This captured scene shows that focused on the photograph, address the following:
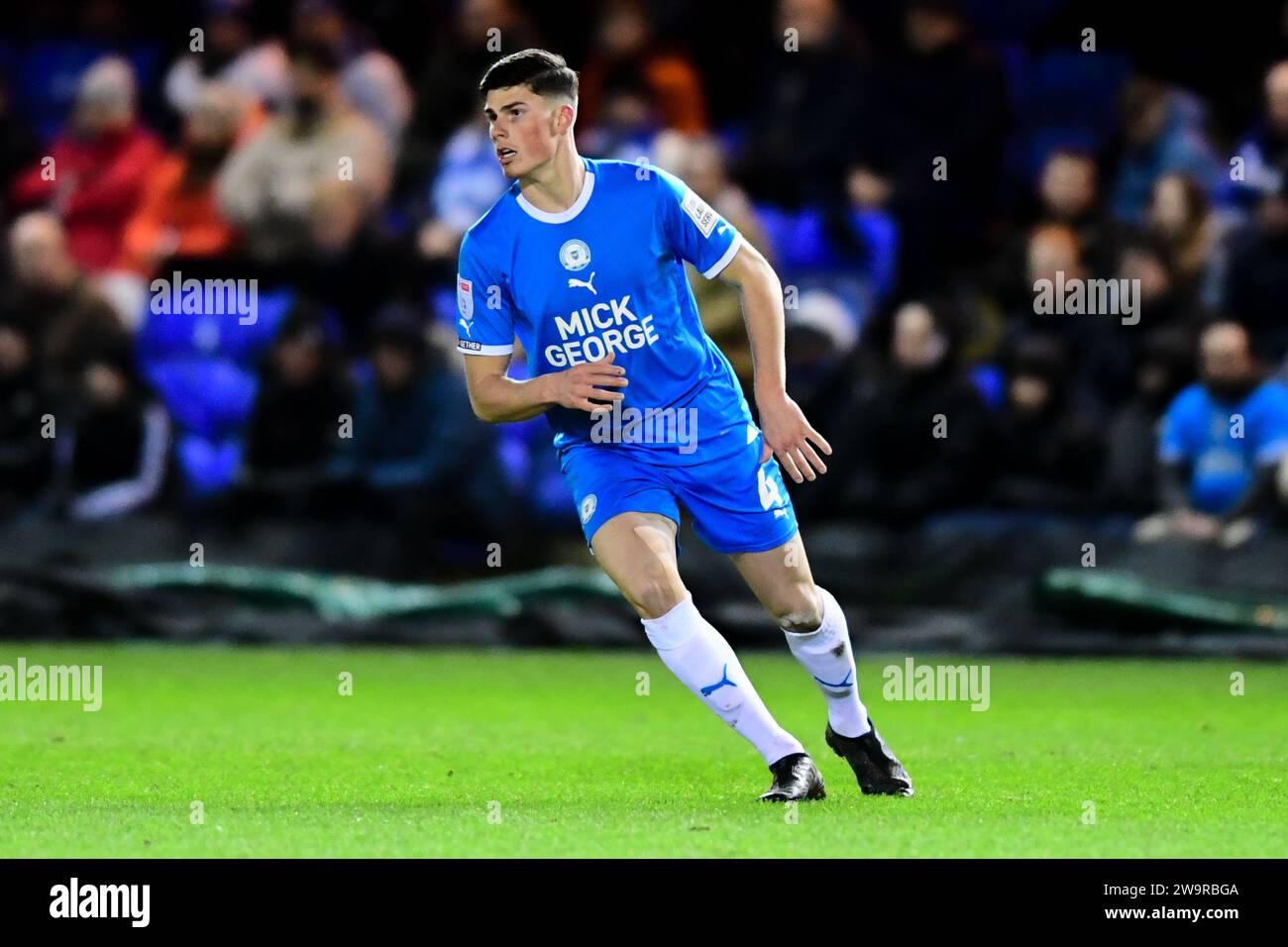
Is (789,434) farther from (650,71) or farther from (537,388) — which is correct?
(650,71)

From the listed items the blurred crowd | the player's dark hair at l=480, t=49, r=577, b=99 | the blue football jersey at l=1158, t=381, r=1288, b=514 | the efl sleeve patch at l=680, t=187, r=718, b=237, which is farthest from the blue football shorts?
the blue football jersey at l=1158, t=381, r=1288, b=514

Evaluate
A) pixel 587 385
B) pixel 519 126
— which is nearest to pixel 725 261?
pixel 587 385

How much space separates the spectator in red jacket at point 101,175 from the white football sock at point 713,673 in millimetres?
9878

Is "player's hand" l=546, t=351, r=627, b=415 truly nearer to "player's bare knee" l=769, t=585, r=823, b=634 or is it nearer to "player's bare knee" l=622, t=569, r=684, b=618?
"player's bare knee" l=622, t=569, r=684, b=618

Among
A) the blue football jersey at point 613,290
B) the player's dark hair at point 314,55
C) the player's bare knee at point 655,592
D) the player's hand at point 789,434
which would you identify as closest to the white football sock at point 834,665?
the player's bare knee at point 655,592

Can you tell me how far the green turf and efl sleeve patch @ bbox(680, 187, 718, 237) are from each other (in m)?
1.92

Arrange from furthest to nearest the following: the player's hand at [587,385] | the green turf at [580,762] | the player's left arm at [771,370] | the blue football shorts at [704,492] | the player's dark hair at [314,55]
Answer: the player's dark hair at [314,55], the blue football shorts at [704,492], the player's left arm at [771,370], the player's hand at [587,385], the green turf at [580,762]

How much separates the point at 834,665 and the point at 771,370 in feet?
3.41

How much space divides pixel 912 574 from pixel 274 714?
13.6 ft

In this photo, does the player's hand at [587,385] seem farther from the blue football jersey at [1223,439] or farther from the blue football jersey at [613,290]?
the blue football jersey at [1223,439]

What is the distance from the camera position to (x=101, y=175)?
16.0 metres

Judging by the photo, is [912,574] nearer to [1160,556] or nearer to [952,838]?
[1160,556]

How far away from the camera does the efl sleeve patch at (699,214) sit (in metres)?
7.17

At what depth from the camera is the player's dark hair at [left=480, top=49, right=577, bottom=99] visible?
6.96m
